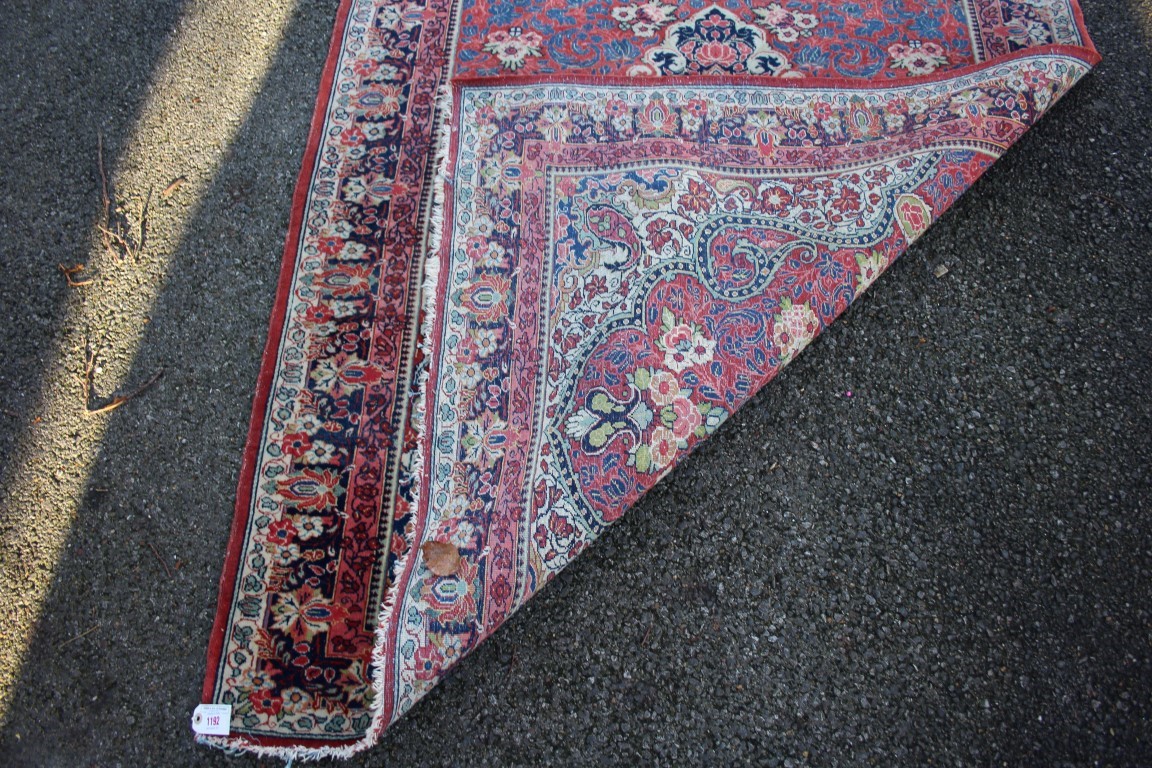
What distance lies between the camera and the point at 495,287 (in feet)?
5.71

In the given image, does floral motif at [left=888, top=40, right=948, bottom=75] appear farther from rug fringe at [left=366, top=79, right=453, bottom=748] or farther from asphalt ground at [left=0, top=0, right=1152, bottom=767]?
rug fringe at [left=366, top=79, right=453, bottom=748]

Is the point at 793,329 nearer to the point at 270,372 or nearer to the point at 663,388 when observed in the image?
the point at 663,388

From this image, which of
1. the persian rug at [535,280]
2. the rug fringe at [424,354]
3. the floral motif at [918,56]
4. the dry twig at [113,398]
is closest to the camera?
the rug fringe at [424,354]

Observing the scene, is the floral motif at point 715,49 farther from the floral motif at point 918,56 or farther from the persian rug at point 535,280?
the floral motif at point 918,56

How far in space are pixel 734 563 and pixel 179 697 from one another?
1.24 metres

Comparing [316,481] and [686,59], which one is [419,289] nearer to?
[316,481]

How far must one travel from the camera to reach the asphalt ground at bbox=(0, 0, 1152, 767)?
149 cm

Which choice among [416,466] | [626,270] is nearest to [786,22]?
[626,270]

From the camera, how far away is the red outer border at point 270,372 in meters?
1.55

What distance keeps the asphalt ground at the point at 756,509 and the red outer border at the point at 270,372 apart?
0.17 feet

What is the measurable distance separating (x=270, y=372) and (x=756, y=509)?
4.05 feet

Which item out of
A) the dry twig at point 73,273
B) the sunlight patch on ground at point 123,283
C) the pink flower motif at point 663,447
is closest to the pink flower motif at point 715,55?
the pink flower motif at point 663,447

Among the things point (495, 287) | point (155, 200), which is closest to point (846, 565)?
point (495, 287)

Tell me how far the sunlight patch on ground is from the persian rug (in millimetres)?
335
